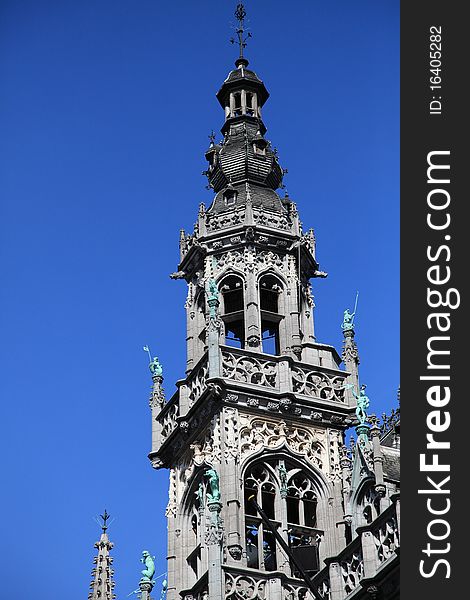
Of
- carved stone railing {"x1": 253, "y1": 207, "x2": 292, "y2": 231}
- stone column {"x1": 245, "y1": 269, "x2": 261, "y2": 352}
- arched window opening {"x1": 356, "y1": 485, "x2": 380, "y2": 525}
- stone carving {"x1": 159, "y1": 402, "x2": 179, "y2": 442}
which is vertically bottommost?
arched window opening {"x1": 356, "y1": 485, "x2": 380, "y2": 525}

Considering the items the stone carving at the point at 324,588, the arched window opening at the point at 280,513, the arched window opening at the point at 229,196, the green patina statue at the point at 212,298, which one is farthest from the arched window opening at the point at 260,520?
the arched window opening at the point at 229,196

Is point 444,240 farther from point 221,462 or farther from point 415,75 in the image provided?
point 221,462

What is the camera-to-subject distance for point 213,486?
3531cm

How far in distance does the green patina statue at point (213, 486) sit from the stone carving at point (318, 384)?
3.72m

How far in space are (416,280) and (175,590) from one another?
1689cm

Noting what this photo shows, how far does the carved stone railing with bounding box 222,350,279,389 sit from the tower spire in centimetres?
909

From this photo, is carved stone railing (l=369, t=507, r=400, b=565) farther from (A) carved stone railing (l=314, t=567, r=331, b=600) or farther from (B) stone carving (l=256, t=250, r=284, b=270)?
(B) stone carving (l=256, t=250, r=284, b=270)

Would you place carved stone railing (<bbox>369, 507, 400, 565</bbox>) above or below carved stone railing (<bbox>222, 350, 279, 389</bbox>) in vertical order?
A: below

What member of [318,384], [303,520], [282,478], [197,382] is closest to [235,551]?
[303,520]

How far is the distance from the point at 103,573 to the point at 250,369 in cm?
932

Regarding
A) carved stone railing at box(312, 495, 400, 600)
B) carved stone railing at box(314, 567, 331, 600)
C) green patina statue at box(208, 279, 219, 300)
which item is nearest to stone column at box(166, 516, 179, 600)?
carved stone railing at box(314, 567, 331, 600)

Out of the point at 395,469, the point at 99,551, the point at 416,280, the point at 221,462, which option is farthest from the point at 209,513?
the point at 416,280

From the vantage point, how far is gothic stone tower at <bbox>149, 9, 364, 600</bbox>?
117 ft

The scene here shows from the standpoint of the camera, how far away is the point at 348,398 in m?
38.8
